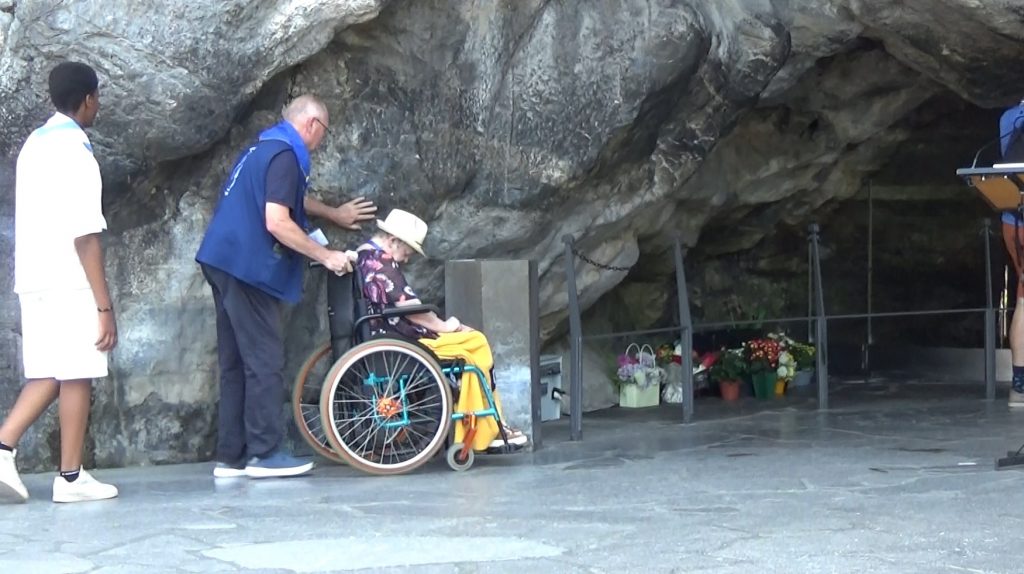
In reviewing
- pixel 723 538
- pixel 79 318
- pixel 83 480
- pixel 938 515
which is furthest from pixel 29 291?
pixel 938 515

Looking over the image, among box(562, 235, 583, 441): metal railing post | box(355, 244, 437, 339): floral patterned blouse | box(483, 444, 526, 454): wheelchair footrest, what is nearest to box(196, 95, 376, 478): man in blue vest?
box(355, 244, 437, 339): floral patterned blouse

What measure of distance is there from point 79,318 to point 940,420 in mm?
5190

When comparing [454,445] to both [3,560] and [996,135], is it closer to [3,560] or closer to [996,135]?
[3,560]

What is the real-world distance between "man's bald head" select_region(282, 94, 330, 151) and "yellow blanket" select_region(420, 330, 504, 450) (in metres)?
1.10

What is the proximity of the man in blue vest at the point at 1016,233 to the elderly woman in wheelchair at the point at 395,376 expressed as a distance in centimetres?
347

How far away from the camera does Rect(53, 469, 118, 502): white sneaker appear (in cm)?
606

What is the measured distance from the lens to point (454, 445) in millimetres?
6875

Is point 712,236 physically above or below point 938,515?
above

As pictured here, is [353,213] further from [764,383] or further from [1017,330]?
[1017,330]

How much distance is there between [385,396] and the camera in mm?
6734

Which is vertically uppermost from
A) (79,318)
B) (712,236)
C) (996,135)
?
(996,135)

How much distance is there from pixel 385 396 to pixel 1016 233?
4.19 metres

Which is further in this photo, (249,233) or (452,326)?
(452,326)

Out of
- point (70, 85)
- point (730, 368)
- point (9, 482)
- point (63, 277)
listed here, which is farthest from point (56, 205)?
point (730, 368)
